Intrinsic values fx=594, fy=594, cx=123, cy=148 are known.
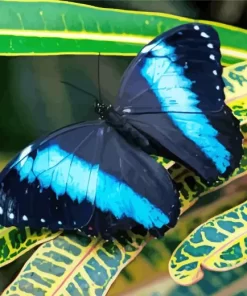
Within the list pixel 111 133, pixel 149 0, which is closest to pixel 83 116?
pixel 111 133

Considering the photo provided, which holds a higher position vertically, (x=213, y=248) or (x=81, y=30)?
(x=81, y=30)

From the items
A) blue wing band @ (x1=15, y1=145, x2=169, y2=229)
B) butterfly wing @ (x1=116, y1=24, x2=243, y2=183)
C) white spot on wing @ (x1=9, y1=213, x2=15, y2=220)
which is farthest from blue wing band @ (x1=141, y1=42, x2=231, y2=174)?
white spot on wing @ (x1=9, y1=213, x2=15, y2=220)

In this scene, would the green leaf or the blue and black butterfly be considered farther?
the green leaf

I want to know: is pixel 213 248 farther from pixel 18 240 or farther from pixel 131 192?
pixel 18 240

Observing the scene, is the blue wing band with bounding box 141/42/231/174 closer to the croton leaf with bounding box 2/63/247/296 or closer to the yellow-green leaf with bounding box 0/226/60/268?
the croton leaf with bounding box 2/63/247/296

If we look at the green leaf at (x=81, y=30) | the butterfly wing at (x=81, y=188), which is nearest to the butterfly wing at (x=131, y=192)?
the butterfly wing at (x=81, y=188)

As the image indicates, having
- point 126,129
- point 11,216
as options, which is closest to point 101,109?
point 126,129

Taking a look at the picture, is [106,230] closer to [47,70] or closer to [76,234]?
[76,234]
